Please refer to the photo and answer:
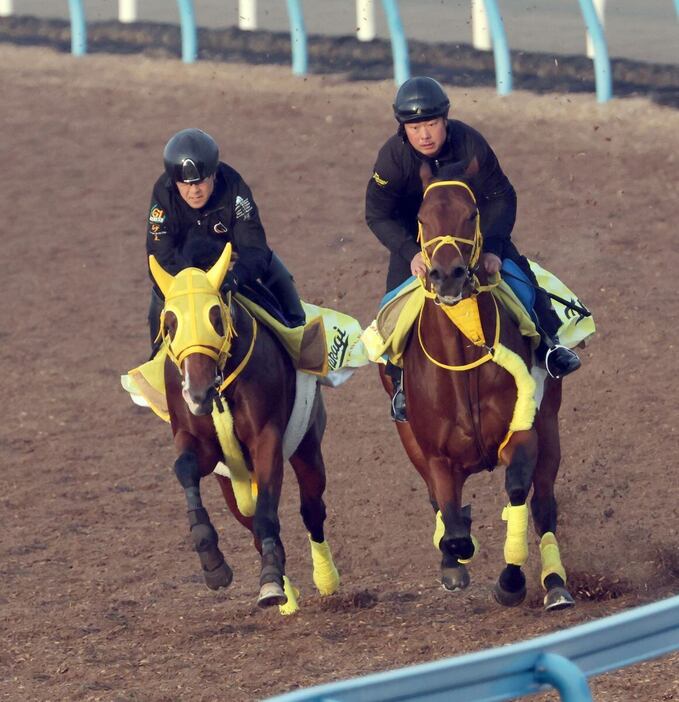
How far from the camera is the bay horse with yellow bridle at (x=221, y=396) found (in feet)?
24.7

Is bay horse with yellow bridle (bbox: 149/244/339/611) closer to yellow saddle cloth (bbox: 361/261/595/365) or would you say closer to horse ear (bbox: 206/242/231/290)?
horse ear (bbox: 206/242/231/290)

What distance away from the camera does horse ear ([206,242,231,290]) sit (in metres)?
7.80

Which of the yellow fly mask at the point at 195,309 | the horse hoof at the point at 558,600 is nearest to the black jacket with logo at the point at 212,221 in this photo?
the yellow fly mask at the point at 195,309

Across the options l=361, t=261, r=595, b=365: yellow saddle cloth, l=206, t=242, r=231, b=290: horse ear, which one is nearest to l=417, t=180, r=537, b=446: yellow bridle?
l=361, t=261, r=595, b=365: yellow saddle cloth

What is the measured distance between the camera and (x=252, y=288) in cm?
865

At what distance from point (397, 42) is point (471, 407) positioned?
1138 centimetres

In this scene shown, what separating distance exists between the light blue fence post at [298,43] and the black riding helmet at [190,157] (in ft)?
37.5

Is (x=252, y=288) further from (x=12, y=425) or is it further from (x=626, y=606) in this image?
(x=12, y=425)

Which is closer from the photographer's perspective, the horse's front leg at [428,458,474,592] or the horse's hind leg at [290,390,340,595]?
the horse's front leg at [428,458,474,592]

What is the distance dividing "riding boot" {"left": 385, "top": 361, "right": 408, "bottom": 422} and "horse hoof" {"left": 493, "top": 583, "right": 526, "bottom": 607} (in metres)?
1.12

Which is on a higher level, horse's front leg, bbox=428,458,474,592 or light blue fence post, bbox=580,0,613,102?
light blue fence post, bbox=580,0,613,102

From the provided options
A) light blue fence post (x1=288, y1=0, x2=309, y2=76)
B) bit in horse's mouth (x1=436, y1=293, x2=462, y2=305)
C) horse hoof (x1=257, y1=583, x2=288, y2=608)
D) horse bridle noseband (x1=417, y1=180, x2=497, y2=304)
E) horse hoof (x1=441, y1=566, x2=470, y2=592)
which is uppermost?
light blue fence post (x1=288, y1=0, x2=309, y2=76)

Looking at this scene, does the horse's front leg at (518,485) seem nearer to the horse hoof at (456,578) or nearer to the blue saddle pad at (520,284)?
the horse hoof at (456,578)

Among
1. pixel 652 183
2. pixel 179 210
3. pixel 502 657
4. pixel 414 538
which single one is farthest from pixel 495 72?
pixel 502 657
